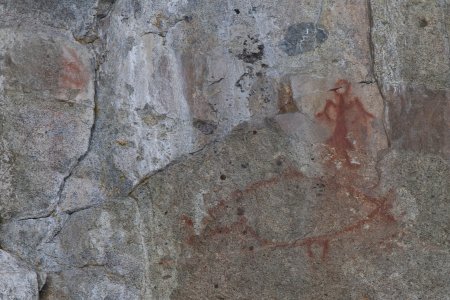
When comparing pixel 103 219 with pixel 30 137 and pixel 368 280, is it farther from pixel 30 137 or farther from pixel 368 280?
pixel 368 280

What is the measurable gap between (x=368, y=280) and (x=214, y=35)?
0.93 m

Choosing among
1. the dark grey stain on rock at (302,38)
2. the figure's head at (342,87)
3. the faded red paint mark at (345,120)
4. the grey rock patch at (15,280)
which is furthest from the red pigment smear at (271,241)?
the grey rock patch at (15,280)

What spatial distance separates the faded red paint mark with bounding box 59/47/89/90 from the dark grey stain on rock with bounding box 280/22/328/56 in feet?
2.20

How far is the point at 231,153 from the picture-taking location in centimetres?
241

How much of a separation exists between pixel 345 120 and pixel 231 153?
38 cm

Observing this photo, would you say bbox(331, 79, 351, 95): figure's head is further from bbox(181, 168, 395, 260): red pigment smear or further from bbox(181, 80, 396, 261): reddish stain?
bbox(181, 168, 395, 260): red pigment smear

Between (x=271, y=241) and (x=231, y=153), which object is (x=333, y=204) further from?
(x=231, y=153)

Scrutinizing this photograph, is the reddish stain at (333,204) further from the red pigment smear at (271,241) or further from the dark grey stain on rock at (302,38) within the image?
the dark grey stain on rock at (302,38)

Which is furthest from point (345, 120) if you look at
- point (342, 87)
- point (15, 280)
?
point (15, 280)

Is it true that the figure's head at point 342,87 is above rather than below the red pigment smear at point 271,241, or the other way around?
above

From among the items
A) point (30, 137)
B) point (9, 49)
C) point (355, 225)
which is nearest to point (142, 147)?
point (30, 137)

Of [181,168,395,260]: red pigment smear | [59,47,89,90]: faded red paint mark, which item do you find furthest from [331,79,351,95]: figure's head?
[59,47,89,90]: faded red paint mark

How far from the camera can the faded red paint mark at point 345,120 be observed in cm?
236

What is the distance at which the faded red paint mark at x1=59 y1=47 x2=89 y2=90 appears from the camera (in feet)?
8.04
